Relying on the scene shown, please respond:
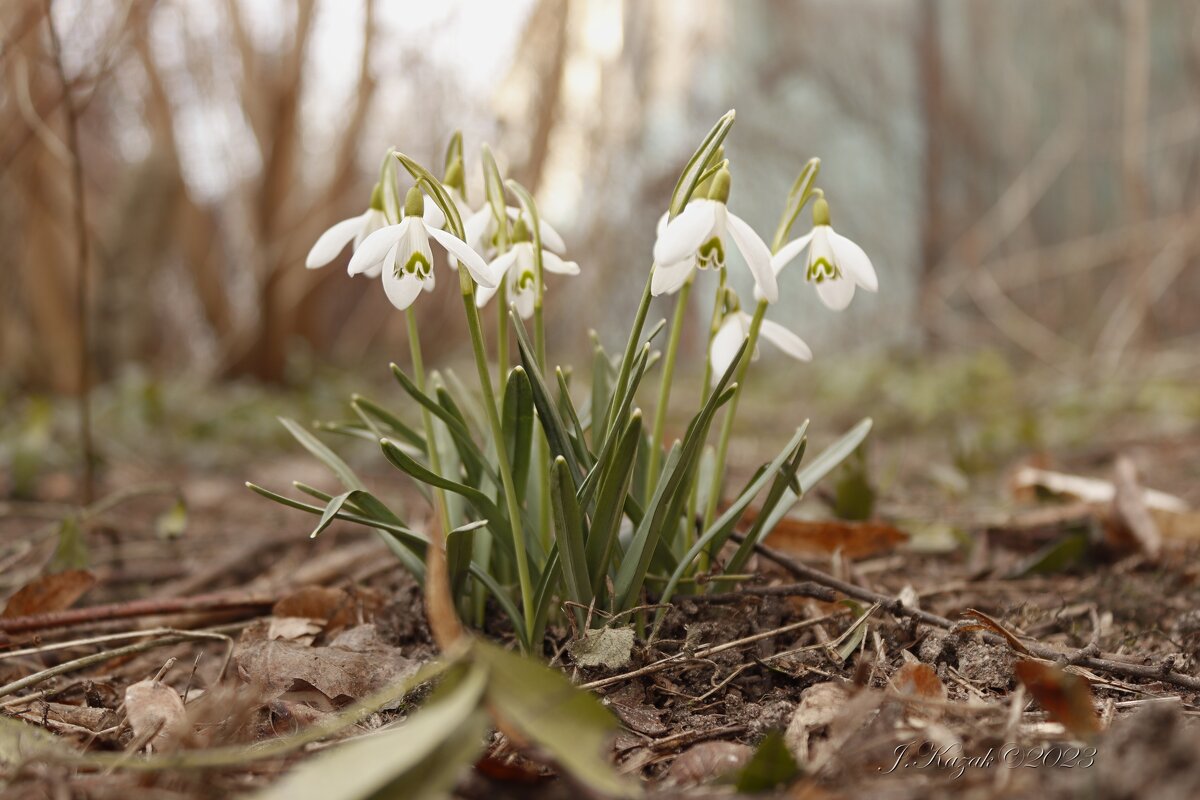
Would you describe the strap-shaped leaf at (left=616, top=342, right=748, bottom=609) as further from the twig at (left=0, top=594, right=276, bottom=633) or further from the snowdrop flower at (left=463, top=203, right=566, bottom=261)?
the twig at (left=0, top=594, right=276, bottom=633)

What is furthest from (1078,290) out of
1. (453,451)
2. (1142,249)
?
(453,451)

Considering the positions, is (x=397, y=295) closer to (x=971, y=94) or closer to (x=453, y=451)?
(x=453, y=451)

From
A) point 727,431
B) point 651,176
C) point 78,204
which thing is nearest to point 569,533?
point 727,431

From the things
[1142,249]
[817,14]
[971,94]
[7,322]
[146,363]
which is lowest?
[146,363]

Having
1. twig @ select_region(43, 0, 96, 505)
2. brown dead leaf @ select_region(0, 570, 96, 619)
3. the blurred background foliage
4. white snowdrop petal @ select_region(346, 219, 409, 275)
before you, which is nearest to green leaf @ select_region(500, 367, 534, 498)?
white snowdrop petal @ select_region(346, 219, 409, 275)

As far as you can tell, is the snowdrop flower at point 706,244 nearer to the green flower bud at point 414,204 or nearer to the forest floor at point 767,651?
the green flower bud at point 414,204
